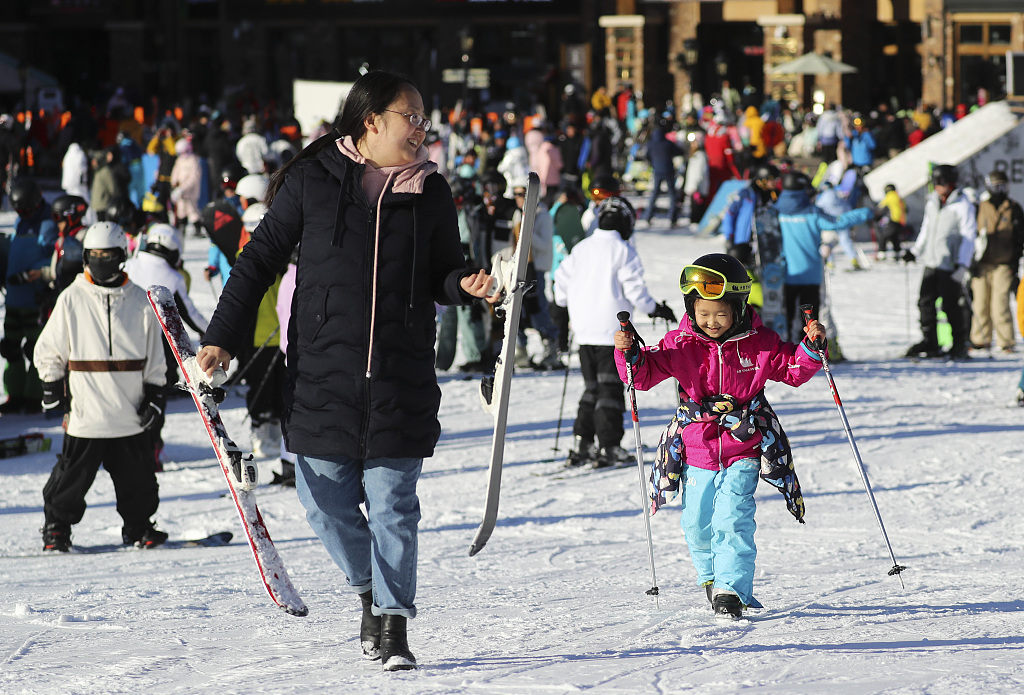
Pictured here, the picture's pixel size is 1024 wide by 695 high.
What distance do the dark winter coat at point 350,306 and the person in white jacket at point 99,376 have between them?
89.7 inches

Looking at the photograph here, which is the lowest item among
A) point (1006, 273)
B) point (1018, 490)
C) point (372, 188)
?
point (1018, 490)

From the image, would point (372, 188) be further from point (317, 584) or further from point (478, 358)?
point (478, 358)

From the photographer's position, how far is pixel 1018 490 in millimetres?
6773

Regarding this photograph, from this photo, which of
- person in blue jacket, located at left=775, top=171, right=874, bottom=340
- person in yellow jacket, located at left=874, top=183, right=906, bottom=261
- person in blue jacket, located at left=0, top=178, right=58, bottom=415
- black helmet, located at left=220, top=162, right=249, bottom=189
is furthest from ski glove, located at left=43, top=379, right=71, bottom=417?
person in yellow jacket, located at left=874, top=183, right=906, bottom=261

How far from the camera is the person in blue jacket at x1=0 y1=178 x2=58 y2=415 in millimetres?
8781

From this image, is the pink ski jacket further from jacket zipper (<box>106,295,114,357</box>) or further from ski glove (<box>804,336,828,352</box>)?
jacket zipper (<box>106,295,114,357</box>)

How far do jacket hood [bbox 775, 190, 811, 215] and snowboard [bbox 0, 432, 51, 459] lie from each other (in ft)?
17.6

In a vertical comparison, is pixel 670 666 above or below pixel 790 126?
below

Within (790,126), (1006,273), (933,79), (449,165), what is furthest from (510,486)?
(933,79)

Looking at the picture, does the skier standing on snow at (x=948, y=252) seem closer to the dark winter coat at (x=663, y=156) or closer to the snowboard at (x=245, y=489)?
the snowboard at (x=245, y=489)

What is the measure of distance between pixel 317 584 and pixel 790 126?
2464 centimetres

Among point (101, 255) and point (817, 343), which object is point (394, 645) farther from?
point (101, 255)

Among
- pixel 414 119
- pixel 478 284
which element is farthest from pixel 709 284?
pixel 414 119

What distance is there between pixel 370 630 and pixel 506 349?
2.86ft
